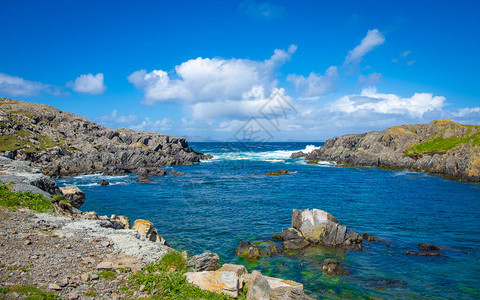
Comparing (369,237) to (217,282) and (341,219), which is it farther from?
(217,282)

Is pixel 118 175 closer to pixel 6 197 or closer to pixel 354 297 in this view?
pixel 6 197

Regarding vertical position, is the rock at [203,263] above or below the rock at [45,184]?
below

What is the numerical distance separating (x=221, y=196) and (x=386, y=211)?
2388cm

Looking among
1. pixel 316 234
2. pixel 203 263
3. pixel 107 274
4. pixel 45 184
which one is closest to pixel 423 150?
pixel 316 234

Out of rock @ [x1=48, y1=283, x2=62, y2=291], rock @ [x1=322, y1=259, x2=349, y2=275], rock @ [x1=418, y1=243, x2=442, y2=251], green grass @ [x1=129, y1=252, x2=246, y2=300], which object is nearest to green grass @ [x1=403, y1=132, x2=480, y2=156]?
rock @ [x1=418, y1=243, x2=442, y2=251]

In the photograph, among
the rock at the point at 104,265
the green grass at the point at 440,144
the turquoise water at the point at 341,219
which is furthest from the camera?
the green grass at the point at 440,144

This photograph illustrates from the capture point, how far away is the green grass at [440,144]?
6838 cm

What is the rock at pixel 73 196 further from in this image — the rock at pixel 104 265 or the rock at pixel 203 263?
the rock at pixel 203 263

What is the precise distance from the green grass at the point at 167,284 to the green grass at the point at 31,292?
8.92 feet

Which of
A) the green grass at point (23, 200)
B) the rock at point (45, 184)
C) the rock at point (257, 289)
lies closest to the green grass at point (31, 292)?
the rock at point (257, 289)

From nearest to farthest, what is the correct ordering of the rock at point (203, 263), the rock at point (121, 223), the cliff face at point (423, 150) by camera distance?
the rock at point (203, 263), the rock at point (121, 223), the cliff face at point (423, 150)


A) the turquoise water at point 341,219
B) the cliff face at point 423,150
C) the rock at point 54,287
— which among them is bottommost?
the turquoise water at point 341,219

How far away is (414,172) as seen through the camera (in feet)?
230

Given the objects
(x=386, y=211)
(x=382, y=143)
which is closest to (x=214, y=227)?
(x=386, y=211)
